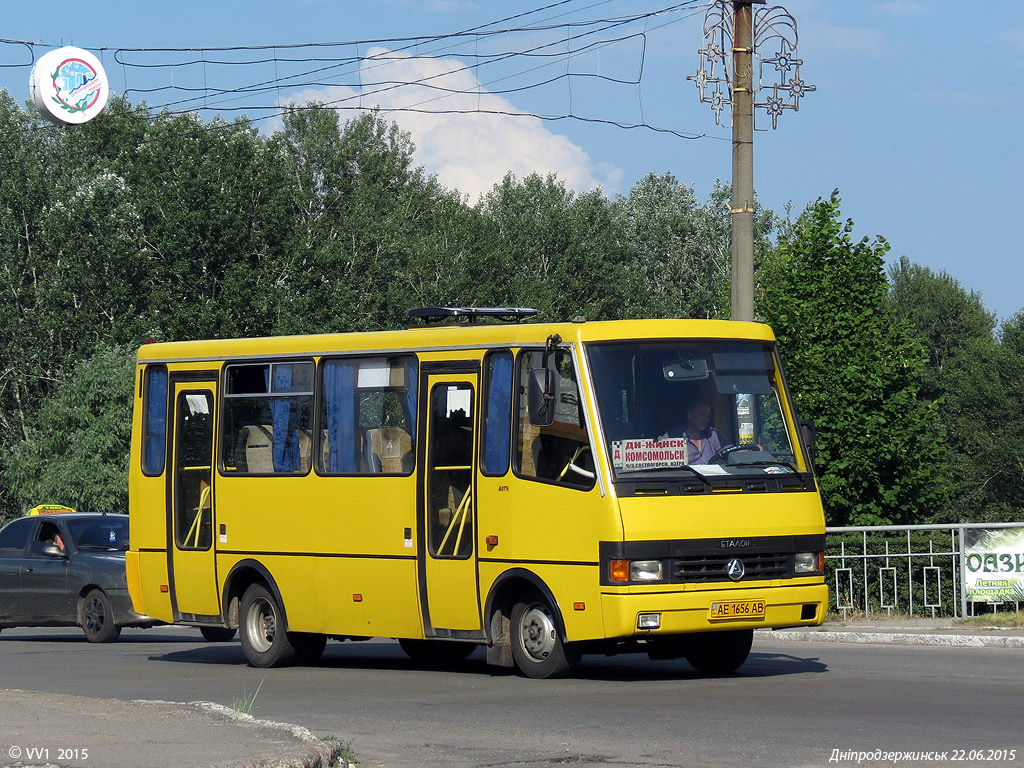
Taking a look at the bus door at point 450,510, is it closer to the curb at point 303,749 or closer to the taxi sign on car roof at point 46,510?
the curb at point 303,749

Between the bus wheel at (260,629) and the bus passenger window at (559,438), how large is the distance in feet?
11.9

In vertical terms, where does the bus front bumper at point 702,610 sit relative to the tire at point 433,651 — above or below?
above

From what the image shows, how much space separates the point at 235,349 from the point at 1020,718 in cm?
877

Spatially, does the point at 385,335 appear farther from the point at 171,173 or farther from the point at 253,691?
the point at 171,173

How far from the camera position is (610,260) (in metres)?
76.6

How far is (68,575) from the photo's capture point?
69.3 ft

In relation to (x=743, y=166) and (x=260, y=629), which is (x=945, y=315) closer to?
(x=743, y=166)

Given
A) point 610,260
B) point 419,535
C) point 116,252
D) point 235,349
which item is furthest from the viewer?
point 610,260

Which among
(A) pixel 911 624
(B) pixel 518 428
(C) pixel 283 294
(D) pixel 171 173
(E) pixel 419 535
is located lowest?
(A) pixel 911 624

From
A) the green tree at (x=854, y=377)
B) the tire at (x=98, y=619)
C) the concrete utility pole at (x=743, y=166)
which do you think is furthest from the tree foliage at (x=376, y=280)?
the tire at (x=98, y=619)

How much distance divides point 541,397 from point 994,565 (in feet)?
27.0

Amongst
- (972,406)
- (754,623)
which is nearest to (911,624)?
(754,623)

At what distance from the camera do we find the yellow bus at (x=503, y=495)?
492 inches
